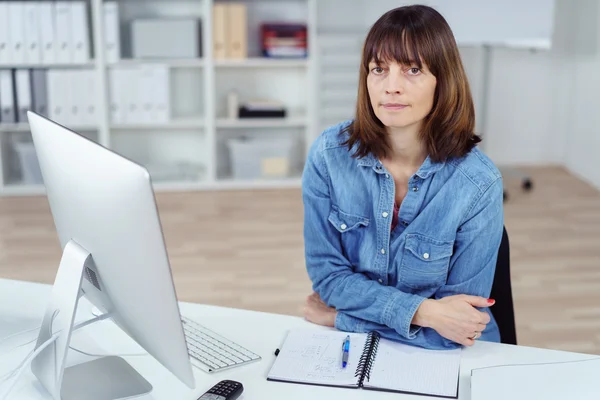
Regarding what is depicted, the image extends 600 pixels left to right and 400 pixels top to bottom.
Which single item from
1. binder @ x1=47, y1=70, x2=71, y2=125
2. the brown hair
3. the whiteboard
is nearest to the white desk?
the brown hair

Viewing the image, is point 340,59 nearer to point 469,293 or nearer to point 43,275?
Result: point 43,275

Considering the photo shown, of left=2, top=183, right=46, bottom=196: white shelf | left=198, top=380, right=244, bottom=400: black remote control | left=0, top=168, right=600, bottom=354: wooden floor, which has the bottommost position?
left=0, top=168, right=600, bottom=354: wooden floor

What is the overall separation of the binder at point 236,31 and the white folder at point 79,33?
80 cm

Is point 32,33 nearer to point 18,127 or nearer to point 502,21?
point 18,127

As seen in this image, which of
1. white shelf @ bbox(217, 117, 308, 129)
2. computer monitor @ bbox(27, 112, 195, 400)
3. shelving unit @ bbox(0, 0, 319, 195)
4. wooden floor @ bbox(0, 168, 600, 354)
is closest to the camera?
computer monitor @ bbox(27, 112, 195, 400)

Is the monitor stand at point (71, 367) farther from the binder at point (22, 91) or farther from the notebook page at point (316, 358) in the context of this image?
the binder at point (22, 91)

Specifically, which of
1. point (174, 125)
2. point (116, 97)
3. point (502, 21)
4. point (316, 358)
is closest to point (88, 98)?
point (116, 97)

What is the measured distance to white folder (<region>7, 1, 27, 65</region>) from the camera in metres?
4.43

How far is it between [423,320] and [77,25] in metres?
3.60

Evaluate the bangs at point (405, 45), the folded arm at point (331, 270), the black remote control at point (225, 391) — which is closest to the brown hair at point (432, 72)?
the bangs at point (405, 45)

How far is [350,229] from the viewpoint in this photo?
1.61 meters

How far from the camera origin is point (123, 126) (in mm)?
4660

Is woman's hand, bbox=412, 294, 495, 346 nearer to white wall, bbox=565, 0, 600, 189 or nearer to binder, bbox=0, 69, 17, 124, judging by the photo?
binder, bbox=0, 69, 17, 124

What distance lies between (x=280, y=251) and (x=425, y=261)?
223 centimetres
